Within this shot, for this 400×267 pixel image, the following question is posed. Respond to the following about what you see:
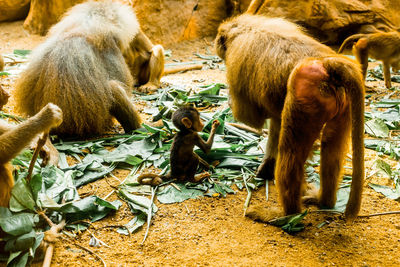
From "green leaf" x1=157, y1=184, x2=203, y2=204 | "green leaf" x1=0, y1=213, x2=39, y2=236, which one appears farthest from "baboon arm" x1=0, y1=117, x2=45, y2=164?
"green leaf" x1=157, y1=184, x2=203, y2=204

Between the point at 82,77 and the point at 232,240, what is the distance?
2.88 meters

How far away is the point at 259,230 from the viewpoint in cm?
305

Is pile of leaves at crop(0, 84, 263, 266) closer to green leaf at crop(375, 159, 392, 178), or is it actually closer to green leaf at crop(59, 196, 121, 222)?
green leaf at crop(59, 196, 121, 222)

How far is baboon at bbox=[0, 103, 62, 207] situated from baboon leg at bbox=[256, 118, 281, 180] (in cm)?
197

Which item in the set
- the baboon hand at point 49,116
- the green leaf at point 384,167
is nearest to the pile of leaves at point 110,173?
the baboon hand at point 49,116

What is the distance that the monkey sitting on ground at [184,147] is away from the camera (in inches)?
139

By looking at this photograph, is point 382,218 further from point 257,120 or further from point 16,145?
point 16,145

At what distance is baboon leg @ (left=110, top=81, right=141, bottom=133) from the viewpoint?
4891 millimetres

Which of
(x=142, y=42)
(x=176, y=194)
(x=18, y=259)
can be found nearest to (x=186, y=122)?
(x=176, y=194)

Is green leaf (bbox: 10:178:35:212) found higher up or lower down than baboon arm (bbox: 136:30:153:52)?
lower down

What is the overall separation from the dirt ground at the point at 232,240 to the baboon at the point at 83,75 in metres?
1.38

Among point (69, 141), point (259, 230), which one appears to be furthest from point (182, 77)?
point (259, 230)

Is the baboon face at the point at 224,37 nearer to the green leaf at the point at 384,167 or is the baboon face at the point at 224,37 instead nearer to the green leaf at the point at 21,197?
the green leaf at the point at 384,167

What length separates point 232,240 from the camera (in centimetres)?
292
